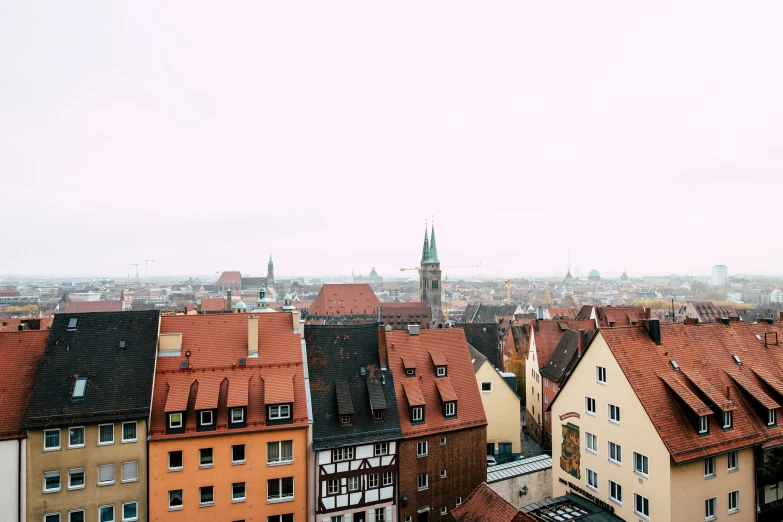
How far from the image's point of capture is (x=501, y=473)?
32.6m

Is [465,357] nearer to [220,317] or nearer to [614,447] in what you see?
[614,447]

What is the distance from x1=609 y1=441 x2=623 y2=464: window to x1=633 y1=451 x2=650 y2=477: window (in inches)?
35.2

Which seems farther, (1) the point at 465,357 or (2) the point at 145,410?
(1) the point at 465,357

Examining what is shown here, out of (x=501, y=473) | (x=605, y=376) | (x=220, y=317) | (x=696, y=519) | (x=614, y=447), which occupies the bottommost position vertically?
(x=501, y=473)

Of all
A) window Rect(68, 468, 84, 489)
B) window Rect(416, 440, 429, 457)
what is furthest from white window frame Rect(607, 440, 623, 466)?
window Rect(68, 468, 84, 489)

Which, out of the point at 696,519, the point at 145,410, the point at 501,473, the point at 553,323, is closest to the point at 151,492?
the point at 145,410

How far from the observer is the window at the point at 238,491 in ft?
86.9

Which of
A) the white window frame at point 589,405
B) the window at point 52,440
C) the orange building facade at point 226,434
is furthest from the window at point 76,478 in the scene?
the white window frame at point 589,405

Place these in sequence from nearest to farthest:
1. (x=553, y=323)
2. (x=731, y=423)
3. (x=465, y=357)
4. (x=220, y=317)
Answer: (x=731, y=423) → (x=220, y=317) → (x=465, y=357) → (x=553, y=323)

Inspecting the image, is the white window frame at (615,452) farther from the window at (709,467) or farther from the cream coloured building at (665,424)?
the window at (709,467)

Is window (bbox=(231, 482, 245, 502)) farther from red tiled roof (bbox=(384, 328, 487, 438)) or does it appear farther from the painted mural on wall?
the painted mural on wall

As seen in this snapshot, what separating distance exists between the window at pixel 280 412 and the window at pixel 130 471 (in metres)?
7.04

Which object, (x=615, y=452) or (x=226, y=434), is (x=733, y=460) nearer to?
(x=615, y=452)

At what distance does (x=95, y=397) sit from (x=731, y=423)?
3203 centimetres
